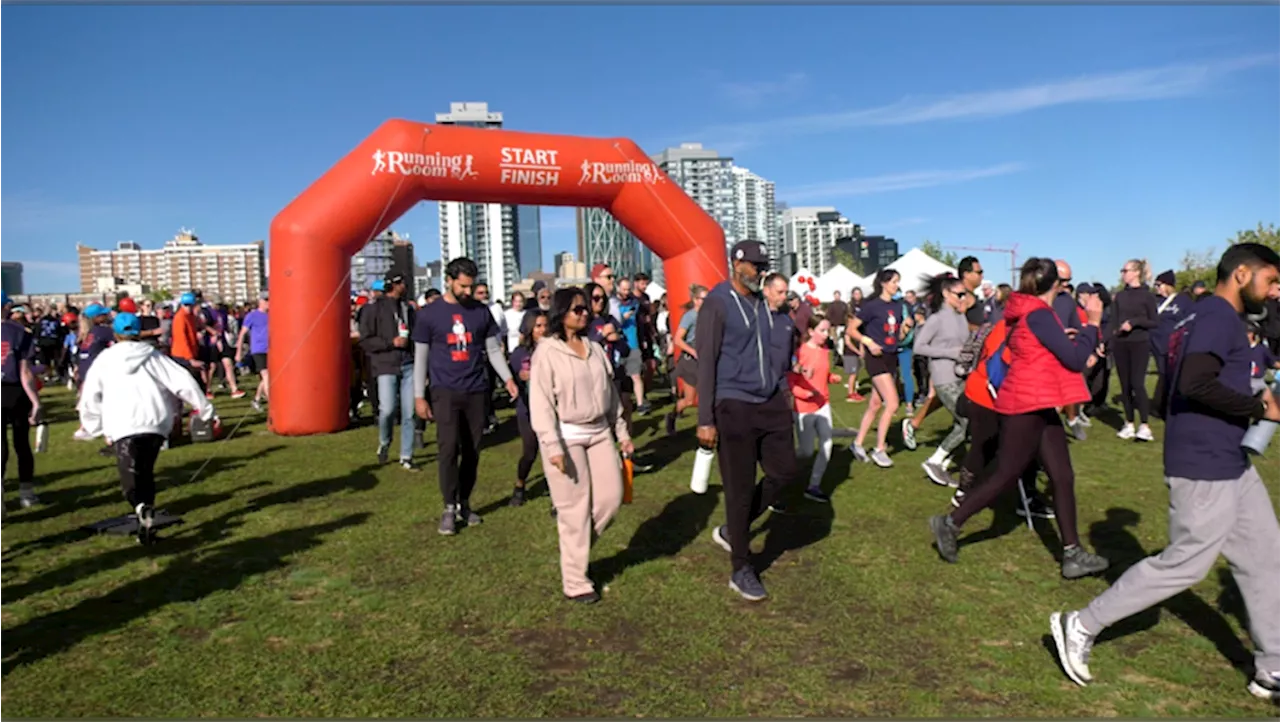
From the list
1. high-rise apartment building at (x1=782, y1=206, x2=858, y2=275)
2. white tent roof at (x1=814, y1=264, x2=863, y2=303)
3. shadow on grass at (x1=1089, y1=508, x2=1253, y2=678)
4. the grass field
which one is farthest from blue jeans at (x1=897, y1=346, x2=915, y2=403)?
high-rise apartment building at (x1=782, y1=206, x2=858, y2=275)

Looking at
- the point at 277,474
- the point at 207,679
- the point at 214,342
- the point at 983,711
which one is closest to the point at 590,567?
the point at 207,679

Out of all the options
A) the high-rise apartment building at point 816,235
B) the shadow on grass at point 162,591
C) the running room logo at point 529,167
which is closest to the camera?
the shadow on grass at point 162,591

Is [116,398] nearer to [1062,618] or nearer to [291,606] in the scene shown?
[291,606]

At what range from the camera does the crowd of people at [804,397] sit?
3.62 metres

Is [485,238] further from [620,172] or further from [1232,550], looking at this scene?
[1232,550]

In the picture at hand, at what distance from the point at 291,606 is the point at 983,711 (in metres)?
3.90

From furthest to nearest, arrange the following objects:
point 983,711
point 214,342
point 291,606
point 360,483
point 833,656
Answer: point 214,342 → point 360,483 → point 291,606 → point 833,656 → point 983,711

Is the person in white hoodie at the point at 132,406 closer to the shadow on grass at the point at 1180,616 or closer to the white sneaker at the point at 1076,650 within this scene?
the white sneaker at the point at 1076,650

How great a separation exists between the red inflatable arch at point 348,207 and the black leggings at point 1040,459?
30.2ft

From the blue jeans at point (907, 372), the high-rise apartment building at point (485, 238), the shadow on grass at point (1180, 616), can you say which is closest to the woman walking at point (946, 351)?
the shadow on grass at point (1180, 616)

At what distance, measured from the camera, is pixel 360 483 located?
28.3ft

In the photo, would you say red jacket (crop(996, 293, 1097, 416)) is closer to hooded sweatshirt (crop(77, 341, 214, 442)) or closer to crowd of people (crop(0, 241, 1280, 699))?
crowd of people (crop(0, 241, 1280, 699))

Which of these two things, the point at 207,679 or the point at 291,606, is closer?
the point at 207,679

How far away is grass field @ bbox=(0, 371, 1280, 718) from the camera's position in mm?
3799
